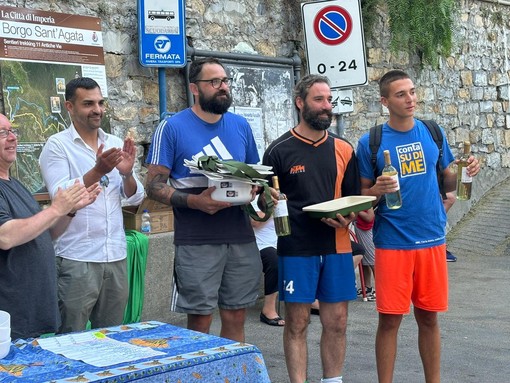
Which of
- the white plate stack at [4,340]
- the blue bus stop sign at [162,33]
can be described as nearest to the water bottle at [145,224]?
the blue bus stop sign at [162,33]

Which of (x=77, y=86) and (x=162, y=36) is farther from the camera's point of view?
(x=162, y=36)

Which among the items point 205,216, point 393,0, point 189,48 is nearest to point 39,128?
point 189,48

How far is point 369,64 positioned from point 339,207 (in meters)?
6.25

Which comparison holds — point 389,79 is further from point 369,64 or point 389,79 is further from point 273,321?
point 369,64

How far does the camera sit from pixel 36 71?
6.82m

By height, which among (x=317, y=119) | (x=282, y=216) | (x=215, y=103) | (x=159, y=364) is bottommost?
(x=159, y=364)

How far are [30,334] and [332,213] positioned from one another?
1.77 meters

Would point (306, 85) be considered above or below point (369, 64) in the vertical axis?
below

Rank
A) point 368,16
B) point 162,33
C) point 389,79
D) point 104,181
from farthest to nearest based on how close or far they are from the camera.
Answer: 1. point 368,16
2. point 162,33
3. point 389,79
4. point 104,181

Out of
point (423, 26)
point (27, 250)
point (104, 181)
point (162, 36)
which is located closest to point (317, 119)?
point (104, 181)

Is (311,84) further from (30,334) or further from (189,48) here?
(189,48)

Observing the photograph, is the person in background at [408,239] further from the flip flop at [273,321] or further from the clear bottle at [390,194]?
the flip flop at [273,321]

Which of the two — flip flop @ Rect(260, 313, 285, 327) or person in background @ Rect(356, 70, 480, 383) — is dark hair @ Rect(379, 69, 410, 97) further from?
flip flop @ Rect(260, 313, 285, 327)

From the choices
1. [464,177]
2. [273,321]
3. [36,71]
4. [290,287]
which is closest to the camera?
[290,287]
